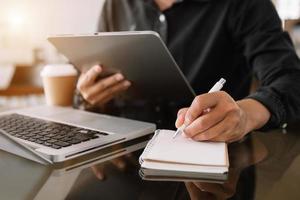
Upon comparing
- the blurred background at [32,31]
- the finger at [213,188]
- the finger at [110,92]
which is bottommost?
the blurred background at [32,31]

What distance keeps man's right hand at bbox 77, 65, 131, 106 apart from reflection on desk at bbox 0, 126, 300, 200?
0.79 feet

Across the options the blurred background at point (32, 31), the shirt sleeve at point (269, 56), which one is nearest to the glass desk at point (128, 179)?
the shirt sleeve at point (269, 56)

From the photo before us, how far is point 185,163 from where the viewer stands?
44cm

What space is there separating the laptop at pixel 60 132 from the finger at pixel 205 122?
0.13 meters

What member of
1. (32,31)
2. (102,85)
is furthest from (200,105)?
(32,31)

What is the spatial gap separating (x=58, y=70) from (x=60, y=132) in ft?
1.06

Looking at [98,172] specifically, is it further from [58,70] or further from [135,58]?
[58,70]

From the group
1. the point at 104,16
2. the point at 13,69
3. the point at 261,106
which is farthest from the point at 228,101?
the point at 13,69

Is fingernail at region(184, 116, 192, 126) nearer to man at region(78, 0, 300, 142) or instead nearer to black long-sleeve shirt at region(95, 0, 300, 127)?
man at region(78, 0, 300, 142)

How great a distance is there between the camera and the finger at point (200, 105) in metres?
0.50

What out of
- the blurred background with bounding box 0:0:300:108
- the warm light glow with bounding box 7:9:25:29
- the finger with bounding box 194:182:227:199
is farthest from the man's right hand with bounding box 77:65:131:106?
the warm light glow with bounding box 7:9:25:29

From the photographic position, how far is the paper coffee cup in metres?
0.86

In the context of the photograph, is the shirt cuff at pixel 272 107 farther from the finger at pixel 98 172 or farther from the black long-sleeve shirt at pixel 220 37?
the finger at pixel 98 172

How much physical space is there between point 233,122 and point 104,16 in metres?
0.79
